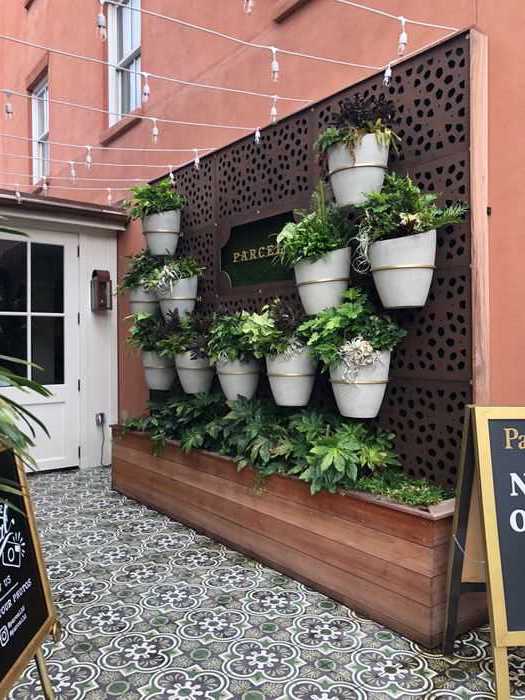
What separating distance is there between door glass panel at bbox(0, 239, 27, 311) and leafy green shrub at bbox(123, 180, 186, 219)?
1.42 metres

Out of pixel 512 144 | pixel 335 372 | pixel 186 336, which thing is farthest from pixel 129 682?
pixel 512 144

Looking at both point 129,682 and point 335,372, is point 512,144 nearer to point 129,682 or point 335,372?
point 335,372

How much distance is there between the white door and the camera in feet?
16.1

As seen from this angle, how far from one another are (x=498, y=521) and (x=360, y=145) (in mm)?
1786

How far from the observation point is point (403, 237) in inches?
98.7

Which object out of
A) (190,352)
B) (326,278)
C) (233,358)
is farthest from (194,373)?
(326,278)

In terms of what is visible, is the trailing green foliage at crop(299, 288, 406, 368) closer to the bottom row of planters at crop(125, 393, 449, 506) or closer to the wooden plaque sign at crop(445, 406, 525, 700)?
the bottom row of planters at crop(125, 393, 449, 506)

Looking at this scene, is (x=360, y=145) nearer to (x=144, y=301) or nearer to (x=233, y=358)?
(x=233, y=358)

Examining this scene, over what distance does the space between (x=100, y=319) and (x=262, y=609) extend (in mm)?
3586

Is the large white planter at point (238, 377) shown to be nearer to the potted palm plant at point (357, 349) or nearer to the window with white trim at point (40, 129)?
the potted palm plant at point (357, 349)

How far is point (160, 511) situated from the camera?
4.00m

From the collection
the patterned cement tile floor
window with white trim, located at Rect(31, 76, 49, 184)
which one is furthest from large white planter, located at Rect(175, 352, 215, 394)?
window with white trim, located at Rect(31, 76, 49, 184)

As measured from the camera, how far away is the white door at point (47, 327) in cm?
491

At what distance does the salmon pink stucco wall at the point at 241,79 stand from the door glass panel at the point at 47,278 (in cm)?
60
